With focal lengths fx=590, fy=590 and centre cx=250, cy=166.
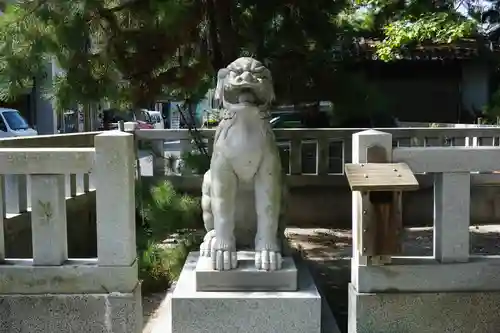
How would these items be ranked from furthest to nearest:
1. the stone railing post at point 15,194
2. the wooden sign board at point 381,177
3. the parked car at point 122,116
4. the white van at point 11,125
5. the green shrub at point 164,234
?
the white van at point 11,125
the parked car at point 122,116
the stone railing post at point 15,194
the green shrub at point 164,234
the wooden sign board at point 381,177

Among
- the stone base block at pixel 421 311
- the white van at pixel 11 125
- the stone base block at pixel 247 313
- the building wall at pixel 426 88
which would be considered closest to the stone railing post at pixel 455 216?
the stone base block at pixel 421 311

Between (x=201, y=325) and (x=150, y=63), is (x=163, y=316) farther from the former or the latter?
(x=150, y=63)

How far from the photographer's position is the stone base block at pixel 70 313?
3.72 metres

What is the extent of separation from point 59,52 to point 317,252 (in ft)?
11.9

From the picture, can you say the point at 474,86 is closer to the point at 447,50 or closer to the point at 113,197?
the point at 447,50

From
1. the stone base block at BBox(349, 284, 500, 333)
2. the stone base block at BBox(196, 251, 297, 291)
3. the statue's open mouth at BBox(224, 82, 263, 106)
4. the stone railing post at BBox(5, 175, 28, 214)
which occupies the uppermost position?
the statue's open mouth at BBox(224, 82, 263, 106)

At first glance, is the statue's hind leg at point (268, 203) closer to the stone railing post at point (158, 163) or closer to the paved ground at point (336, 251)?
the paved ground at point (336, 251)

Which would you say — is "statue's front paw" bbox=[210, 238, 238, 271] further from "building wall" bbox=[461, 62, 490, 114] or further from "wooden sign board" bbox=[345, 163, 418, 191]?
"building wall" bbox=[461, 62, 490, 114]

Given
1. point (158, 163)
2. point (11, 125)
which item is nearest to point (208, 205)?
point (158, 163)

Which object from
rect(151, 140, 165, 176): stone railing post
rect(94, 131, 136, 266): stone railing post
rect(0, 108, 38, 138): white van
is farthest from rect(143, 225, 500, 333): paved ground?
rect(0, 108, 38, 138): white van

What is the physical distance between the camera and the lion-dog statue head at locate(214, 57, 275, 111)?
3822 millimetres

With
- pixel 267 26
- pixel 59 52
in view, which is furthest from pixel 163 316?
pixel 267 26

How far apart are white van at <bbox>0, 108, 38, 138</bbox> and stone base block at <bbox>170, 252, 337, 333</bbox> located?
549 inches

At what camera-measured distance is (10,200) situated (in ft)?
18.8
